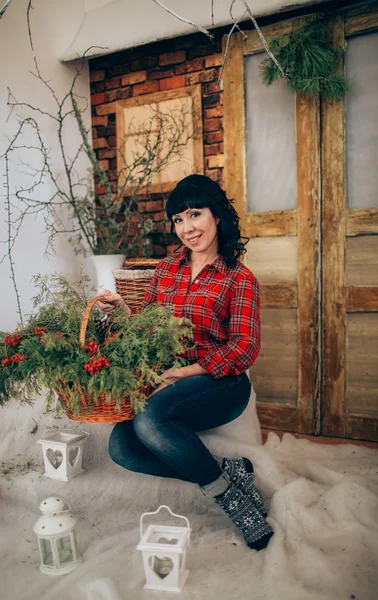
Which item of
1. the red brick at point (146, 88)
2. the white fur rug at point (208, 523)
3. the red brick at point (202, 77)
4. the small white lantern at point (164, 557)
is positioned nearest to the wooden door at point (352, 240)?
the white fur rug at point (208, 523)

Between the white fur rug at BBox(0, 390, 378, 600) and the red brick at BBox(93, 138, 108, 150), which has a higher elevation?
the red brick at BBox(93, 138, 108, 150)

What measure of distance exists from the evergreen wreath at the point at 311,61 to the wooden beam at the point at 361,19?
12cm

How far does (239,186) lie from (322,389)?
1.25 m

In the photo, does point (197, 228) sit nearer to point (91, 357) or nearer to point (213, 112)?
point (91, 357)

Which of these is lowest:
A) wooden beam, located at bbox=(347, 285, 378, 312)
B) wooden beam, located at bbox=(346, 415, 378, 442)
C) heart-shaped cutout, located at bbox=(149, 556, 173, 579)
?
wooden beam, located at bbox=(346, 415, 378, 442)

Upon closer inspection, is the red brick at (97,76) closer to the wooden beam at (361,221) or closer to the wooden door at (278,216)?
the wooden door at (278,216)

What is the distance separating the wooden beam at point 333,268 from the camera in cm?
269

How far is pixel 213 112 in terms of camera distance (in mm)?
3064

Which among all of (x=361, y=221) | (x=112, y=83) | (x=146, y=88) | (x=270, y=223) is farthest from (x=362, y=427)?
(x=112, y=83)

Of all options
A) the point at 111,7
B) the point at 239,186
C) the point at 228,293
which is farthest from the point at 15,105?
the point at 228,293

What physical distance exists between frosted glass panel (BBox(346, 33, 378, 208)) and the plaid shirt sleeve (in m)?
1.18

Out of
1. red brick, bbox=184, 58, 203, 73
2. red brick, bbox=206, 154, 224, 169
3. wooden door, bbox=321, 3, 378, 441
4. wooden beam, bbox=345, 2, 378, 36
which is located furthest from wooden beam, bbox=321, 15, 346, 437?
red brick, bbox=184, 58, 203, 73

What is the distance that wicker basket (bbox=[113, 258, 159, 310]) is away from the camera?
2.62 m

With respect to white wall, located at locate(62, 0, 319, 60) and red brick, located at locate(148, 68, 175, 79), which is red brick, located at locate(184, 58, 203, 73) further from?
white wall, located at locate(62, 0, 319, 60)
